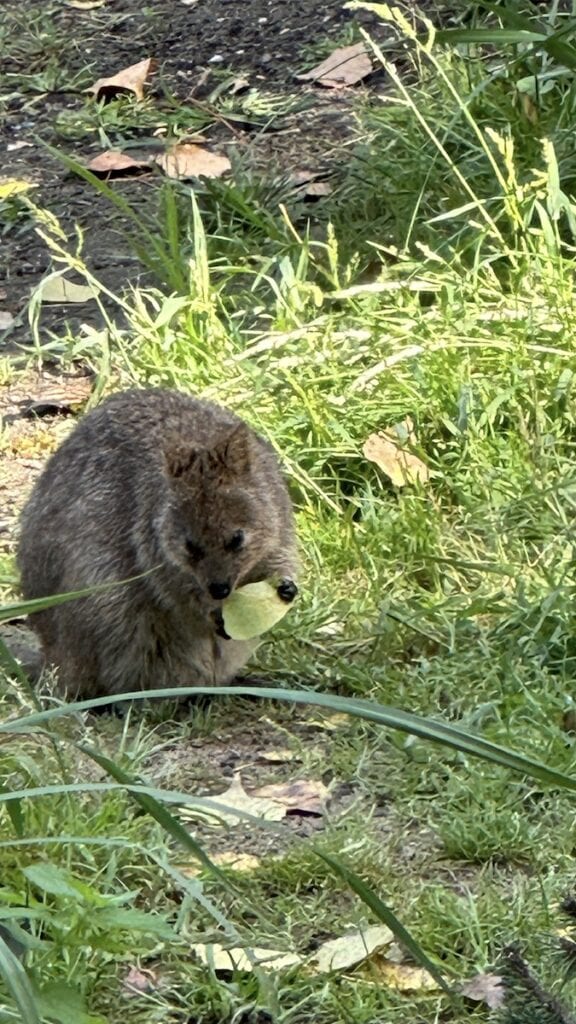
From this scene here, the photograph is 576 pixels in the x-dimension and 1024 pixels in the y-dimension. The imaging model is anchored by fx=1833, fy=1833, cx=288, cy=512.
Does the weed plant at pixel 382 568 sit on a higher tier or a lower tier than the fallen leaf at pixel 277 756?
higher

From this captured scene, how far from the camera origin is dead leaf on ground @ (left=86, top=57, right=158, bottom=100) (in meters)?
7.78

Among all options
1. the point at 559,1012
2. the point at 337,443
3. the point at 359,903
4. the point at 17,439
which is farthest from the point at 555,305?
the point at 559,1012

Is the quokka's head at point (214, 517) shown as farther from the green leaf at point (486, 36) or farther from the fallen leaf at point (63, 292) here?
the fallen leaf at point (63, 292)

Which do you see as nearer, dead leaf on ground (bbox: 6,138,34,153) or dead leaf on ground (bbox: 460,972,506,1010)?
dead leaf on ground (bbox: 460,972,506,1010)

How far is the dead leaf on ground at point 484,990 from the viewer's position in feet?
10.8

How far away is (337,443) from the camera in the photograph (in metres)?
5.41

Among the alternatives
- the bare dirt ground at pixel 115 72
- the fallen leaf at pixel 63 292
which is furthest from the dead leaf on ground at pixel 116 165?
the fallen leaf at pixel 63 292

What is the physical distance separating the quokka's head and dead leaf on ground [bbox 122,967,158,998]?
1.38m

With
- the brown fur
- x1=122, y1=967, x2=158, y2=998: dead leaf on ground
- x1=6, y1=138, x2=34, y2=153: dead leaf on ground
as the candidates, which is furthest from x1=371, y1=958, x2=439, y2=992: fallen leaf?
x1=6, y1=138, x2=34, y2=153: dead leaf on ground

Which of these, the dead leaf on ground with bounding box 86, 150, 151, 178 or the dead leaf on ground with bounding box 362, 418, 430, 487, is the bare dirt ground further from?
the dead leaf on ground with bounding box 362, 418, 430, 487

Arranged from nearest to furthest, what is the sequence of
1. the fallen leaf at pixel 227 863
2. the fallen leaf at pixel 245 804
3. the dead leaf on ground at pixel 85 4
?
the fallen leaf at pixel 227 863
the fallen leaf at pixel 245 804
the dead leaf on ground at pixel 85 4

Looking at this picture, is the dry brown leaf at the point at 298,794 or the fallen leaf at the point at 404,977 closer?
the fallen leaf at the point at 404,977

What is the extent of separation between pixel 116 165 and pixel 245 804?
151 inches

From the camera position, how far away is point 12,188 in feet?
24.0
